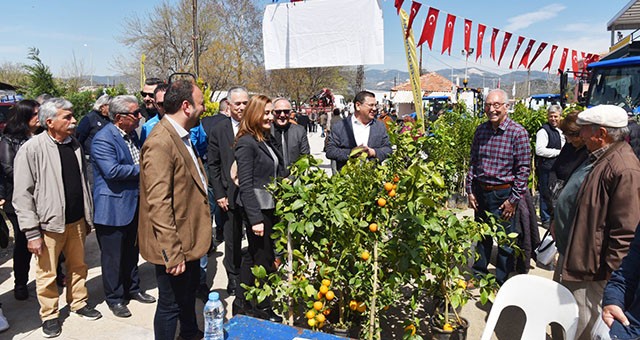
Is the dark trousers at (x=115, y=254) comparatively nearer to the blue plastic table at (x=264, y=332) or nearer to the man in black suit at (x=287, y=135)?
the man in black suit at (x=287, y=135)

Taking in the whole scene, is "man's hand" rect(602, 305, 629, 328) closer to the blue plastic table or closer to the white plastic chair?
the white plastic chair

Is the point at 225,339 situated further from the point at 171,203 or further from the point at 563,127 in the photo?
the point at 563,127

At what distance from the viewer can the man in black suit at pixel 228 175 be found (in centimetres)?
373

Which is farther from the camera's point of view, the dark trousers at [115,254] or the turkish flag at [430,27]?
the turkish flag at [430,27]

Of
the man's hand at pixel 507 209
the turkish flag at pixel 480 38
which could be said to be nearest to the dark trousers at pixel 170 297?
the man's hand at pixel 507 209

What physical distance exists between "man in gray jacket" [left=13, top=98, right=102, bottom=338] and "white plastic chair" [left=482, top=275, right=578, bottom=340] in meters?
3.02

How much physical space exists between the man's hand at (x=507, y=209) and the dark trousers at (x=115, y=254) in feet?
10.4

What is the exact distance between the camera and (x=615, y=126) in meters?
2.24

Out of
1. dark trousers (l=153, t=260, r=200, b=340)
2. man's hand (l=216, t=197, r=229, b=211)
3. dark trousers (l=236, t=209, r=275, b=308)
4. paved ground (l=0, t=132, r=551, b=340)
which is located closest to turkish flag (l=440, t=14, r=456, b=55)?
paved ground (l=0, t=132, r=551, b=340)

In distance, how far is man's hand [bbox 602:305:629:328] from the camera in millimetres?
1694

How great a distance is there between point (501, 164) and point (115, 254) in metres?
3.37

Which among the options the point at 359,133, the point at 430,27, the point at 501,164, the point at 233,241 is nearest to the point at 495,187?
the point at 501,164

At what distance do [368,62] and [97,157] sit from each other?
3328 mm

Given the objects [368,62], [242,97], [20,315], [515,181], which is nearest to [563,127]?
[515,181]
